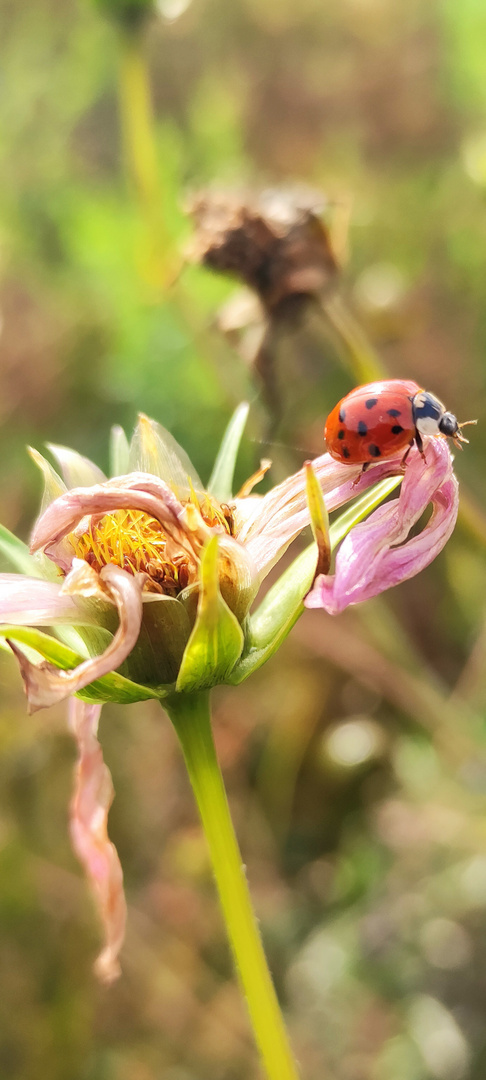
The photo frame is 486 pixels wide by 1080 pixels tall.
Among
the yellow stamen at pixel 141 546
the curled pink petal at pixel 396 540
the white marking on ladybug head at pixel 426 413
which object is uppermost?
the white marking on ladybug head at pixel 426 413

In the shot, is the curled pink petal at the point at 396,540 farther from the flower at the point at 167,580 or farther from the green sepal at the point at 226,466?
the green sepal at the point at 226,466

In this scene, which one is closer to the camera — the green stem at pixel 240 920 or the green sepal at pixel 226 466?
the green stem at pixel 240 920

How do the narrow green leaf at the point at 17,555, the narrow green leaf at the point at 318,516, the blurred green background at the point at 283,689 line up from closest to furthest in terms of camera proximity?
the narrow green leaf at the point at 318,516
the narrow green leaf at the point at 17,555
the blurred green background at the point at 283,689

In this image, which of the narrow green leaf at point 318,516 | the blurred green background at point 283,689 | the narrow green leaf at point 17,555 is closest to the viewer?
the narrow green leaf at point 318,516

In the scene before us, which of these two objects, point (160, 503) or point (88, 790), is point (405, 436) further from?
point (88, 790)

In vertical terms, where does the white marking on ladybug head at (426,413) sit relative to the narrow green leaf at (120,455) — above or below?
above

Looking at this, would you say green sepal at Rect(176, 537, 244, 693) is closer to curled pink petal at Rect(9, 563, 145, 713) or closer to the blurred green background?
curled pink petal at Rect(9, 563, 145, 713)

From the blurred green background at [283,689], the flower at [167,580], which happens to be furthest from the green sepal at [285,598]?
the blurred green background at [283,689]
